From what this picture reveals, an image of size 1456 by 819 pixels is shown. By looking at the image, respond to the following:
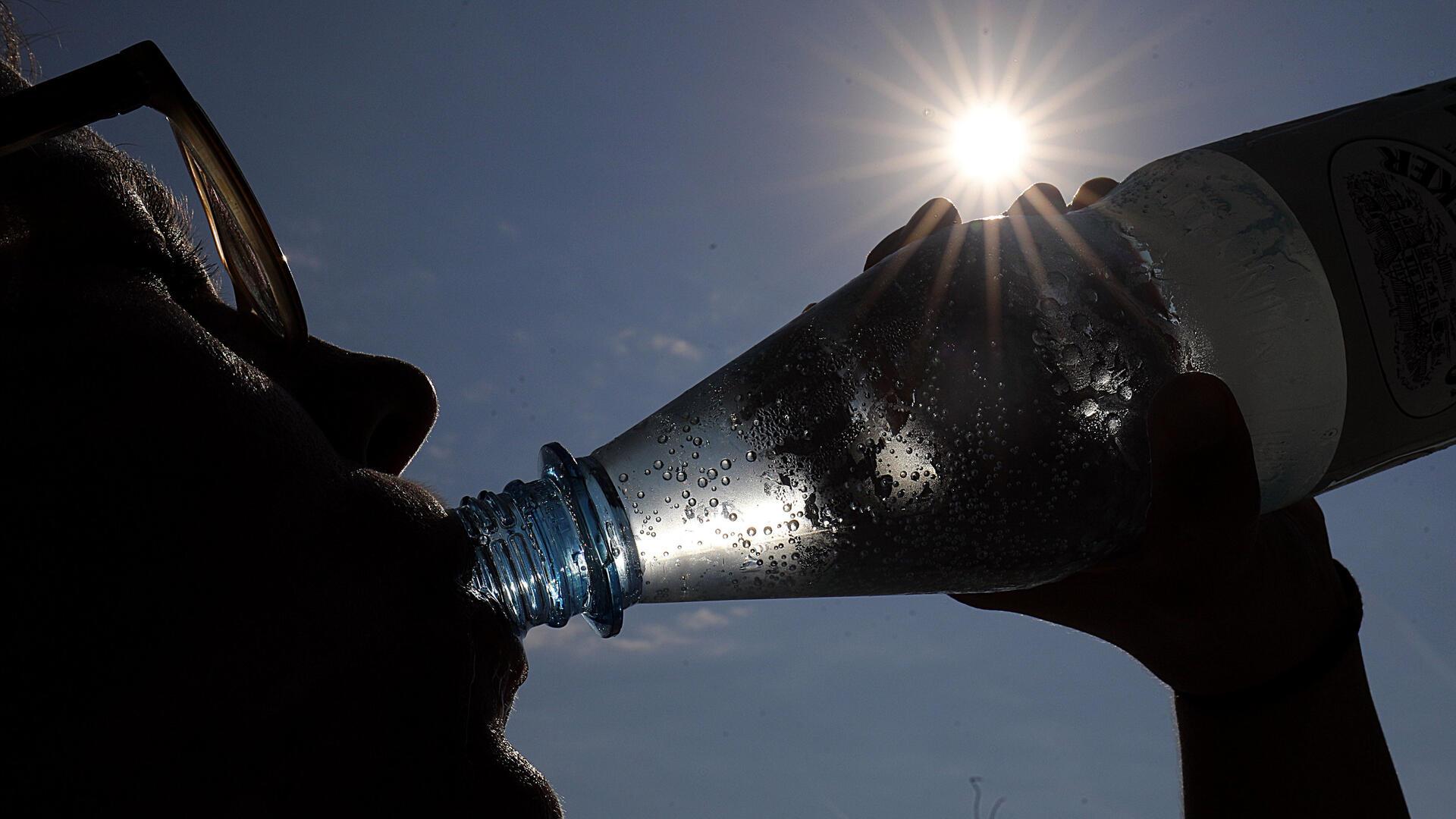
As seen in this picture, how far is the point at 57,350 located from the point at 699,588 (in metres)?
0.72

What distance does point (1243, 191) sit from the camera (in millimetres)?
1205

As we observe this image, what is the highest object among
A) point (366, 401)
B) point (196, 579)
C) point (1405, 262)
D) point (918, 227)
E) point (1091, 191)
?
point (1091, 191)

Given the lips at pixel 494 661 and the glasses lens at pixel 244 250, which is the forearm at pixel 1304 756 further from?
the glasses lens at pixel 244 250

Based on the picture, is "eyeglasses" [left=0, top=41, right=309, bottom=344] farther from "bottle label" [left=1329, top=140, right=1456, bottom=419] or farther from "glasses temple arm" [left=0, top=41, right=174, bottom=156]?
"bottle label" [left=1329, top=140, right=1456, bottom=419]

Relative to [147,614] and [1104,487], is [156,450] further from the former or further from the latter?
[1104,487]

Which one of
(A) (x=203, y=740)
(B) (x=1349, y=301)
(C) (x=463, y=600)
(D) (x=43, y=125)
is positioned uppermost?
(B) (x=1349, y=301)

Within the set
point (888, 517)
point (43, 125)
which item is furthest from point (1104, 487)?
point (43, 125)

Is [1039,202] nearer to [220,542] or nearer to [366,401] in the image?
[366,401]

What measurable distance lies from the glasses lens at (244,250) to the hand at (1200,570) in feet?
2.89

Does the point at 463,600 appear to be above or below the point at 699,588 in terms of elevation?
below

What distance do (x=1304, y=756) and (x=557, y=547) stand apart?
121 cm

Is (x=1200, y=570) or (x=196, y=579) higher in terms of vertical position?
(x=1200, y=570)

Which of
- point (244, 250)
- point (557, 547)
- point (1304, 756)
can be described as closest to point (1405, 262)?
point (1304, 756)

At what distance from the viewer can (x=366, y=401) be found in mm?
1104
